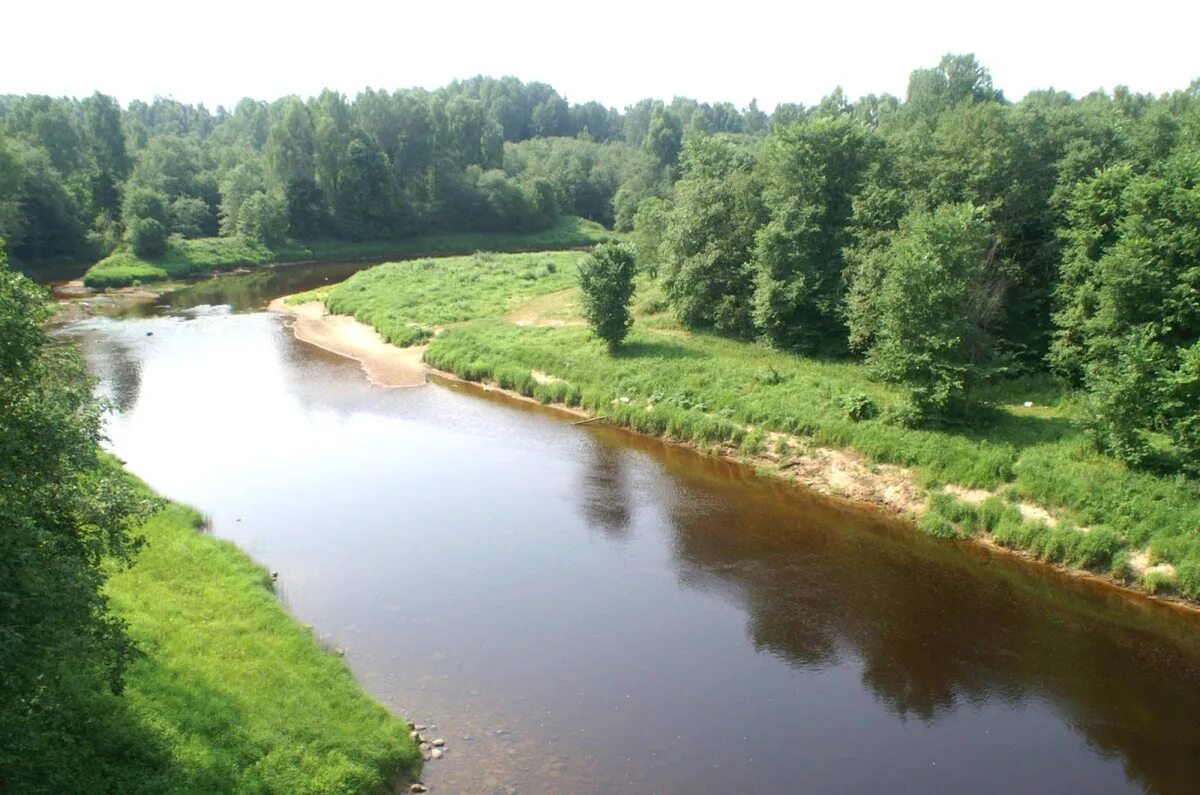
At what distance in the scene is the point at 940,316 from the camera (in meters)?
28.2

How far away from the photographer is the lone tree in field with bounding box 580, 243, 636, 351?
38156mm

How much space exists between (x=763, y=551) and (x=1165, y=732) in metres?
10.2

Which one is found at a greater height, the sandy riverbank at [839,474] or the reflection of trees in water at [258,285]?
the sandy riverbank at [839,474]

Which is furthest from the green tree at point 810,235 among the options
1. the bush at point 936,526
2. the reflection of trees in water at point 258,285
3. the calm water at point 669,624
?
the reflection of trees in water at point 258,285

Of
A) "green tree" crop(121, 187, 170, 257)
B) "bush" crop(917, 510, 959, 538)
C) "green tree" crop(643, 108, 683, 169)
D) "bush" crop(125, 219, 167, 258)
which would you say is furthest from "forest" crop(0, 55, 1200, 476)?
"green tree" crop(643, 108, 683, 169)

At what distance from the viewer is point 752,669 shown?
1875 centimetres

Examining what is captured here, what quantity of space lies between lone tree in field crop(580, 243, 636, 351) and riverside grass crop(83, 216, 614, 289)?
47.0 m

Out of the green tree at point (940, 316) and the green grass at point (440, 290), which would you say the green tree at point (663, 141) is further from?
the green tree at point (940, 316)

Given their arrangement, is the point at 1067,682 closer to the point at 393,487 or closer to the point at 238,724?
the point at 238,724

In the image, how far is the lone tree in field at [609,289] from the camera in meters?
38.2

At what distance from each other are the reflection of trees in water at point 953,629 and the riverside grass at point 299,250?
203 feet

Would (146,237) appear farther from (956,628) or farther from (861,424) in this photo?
(956,628)

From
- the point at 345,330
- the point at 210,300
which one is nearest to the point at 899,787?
the point at 345,330

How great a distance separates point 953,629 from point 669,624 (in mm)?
6785
